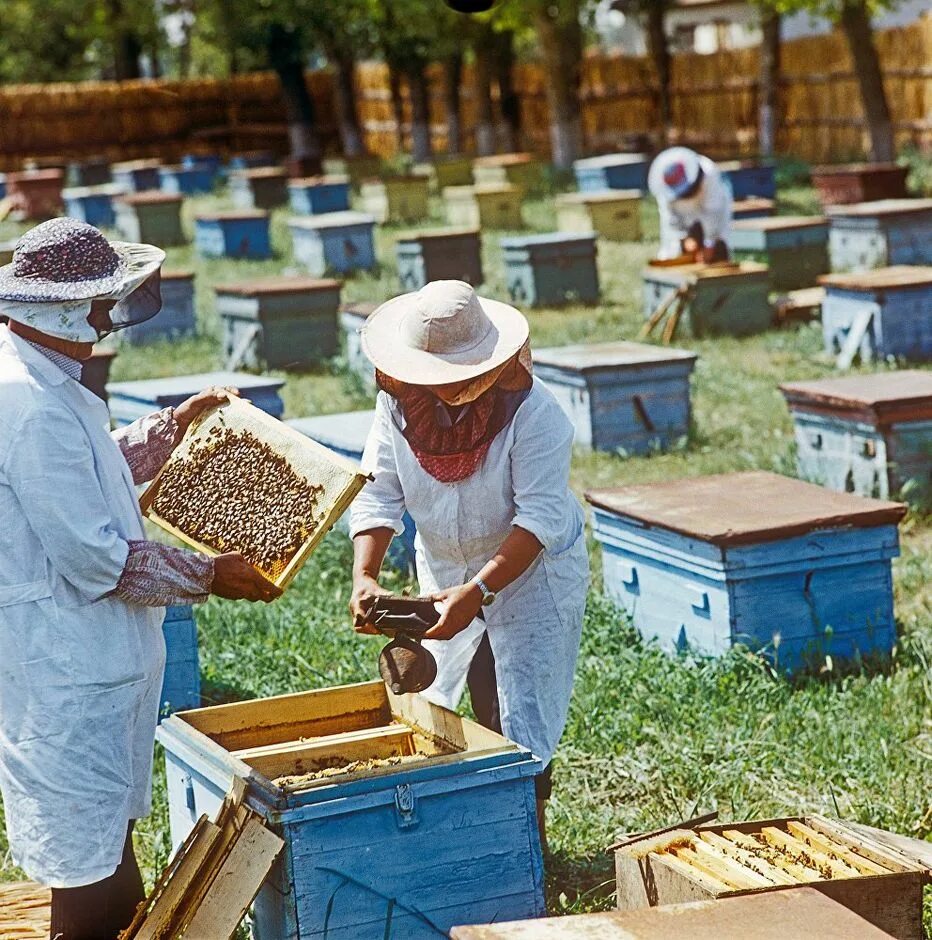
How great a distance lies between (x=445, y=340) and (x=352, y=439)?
9.73 feet

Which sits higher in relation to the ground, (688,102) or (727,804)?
(688,102)

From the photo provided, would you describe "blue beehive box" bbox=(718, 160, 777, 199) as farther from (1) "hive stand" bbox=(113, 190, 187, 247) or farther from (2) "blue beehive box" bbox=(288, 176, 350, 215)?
(1) "hive stand" bbox=(113, 190, 187, 247)

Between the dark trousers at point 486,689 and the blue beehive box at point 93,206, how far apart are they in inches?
682

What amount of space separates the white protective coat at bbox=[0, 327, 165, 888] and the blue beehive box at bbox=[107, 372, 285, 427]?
13.0ft

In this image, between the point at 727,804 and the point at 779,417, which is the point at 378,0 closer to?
the point at 779,417

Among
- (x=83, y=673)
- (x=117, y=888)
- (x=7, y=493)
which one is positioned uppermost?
(x=7, y=493)

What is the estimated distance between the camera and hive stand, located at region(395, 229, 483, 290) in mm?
13586

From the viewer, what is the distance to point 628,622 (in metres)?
5.86

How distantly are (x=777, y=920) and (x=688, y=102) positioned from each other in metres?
27.2

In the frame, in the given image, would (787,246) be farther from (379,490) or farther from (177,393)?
(379,490)

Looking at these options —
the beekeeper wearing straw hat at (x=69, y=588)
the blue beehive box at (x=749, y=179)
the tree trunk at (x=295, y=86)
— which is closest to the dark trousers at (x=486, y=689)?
the beekeeper wearing straw hat at (x=69, y=588)

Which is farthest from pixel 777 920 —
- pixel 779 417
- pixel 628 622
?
pixel 779 417

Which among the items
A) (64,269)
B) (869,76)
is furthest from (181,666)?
(869,76)

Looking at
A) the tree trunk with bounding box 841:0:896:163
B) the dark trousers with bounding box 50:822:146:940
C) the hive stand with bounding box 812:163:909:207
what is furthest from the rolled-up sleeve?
the tree trunk with bounding box 841:0:896:163
